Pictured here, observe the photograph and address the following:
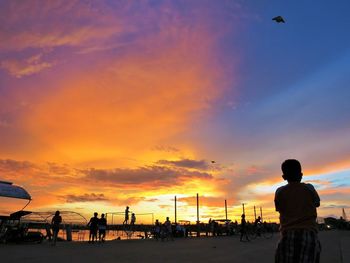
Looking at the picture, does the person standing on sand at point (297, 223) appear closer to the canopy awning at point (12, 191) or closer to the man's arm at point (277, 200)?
the man's arm at point (277, 200)

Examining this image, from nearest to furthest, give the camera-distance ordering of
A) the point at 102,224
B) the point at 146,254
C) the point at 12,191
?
the point at 146,254
the point at 12,191
the point at 102,224

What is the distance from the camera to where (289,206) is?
14.1 ft

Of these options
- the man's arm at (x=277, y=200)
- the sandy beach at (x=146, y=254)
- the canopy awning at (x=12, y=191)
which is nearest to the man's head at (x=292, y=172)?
the man's arm at (x=277, y=200)

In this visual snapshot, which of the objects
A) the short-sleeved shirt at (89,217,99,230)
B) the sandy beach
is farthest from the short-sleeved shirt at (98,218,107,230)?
the sandy beach

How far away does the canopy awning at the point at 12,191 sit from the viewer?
21569mm

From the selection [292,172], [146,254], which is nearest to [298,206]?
[292,172]

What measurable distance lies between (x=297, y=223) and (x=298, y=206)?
0.18m

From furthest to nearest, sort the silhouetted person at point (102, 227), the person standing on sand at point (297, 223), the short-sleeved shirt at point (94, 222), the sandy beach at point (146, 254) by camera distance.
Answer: the silhouetted person at point (102, 227)
the short-sleeved shirt at point (94, 222)
the sandy beach at point (146, 254)
the person standing on sand at point (297, 223)

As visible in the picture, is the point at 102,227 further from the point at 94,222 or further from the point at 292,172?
the point at 292,172

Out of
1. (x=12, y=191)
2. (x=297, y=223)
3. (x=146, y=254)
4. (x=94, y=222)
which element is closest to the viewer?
(x=297, y=223)

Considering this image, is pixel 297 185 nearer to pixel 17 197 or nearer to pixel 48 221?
pixel 17 197

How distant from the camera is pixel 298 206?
4.24 metres

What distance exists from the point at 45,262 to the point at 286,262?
957 centimetres

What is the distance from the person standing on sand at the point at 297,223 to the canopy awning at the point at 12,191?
1997 centimetres
